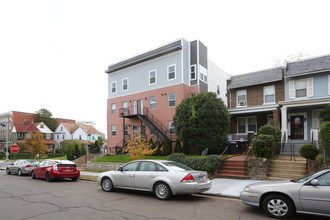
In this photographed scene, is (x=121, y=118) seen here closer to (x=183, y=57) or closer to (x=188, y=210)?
(x=183, y=57)

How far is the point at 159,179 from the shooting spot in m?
8.66

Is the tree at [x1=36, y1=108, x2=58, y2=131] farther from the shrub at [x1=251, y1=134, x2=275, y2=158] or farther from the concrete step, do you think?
the concrete step

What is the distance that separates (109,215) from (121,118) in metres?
22.3

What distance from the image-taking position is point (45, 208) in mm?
7379

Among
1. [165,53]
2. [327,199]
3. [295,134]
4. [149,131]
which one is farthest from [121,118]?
[327,199]

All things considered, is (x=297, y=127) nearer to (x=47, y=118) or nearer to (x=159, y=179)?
(x=159, y=179)

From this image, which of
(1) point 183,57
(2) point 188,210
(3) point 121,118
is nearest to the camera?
(2) point 188,210

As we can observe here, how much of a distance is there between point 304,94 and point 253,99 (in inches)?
156

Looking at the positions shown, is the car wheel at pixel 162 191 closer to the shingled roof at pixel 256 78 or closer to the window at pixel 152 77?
the shingled roof at pixel 256 78

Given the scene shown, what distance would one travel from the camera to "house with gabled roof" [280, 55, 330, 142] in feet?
60.3

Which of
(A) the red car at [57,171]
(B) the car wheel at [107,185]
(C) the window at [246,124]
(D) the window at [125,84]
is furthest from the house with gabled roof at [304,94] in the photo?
(D) the window at [125,84]

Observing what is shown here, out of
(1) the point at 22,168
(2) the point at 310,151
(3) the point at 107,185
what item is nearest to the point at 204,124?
(2) the point at 310,151

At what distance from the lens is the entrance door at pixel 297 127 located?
65.0 feet

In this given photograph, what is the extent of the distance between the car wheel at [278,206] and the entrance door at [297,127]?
15.5 meters
